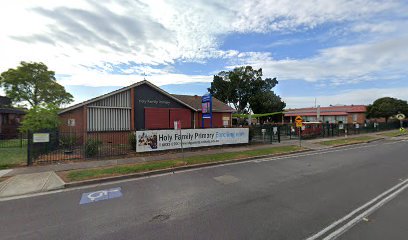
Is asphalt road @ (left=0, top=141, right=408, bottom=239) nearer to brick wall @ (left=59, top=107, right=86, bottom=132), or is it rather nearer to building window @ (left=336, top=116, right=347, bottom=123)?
brick wall @ (left=59, top=107, right=86, bottom=132)

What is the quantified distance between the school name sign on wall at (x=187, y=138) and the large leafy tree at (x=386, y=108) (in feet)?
161

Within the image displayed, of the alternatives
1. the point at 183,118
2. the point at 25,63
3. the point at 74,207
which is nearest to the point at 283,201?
the point at 74,207

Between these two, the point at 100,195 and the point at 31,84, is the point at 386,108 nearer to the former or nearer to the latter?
the point at 100,195

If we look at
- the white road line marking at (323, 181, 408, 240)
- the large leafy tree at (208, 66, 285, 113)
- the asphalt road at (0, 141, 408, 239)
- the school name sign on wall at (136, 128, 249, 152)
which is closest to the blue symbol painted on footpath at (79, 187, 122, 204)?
the asphalt road at (0, 141, 408, 239)

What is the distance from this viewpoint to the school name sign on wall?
1356 centimetres

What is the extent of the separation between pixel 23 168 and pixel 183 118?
44.9 ft

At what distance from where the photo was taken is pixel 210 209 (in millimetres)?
5574

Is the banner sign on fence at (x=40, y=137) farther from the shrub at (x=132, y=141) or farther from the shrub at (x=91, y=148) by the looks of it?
the shrub at (x=132, y=141)

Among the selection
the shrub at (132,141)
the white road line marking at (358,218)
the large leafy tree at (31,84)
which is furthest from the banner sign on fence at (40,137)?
the large leafy tree at (31,84)

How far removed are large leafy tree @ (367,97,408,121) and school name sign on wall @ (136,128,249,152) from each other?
1928 inches

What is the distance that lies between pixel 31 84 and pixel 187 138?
3341 centimetres

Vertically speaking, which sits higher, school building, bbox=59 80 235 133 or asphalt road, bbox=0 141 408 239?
school building, bbox=59 80 235 133

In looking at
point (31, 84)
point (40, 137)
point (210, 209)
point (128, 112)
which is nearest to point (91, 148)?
point (40, 137)

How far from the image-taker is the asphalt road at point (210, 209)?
4.46 meters
